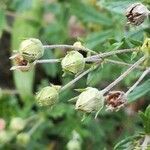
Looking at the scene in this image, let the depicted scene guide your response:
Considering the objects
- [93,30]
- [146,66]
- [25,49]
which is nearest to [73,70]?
[25,49]

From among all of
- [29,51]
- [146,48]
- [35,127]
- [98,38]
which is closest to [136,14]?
[146,48]

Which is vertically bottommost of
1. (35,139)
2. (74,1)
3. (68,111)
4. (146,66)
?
(35,139)

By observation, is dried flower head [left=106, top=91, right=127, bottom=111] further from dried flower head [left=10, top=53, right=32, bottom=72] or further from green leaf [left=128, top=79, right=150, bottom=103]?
green leaf [left=128, top=79, right=150, bottom=103]

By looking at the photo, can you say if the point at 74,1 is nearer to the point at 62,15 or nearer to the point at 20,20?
the point at 62,15

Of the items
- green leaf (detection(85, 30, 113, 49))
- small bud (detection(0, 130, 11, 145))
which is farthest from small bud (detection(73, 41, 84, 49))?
small bud (detection(0, 130, 11, 145))

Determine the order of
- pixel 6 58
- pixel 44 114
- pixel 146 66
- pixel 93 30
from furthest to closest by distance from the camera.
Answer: pixel 6 58
pixel 93 30
pixel 44 114
pixel 146 66

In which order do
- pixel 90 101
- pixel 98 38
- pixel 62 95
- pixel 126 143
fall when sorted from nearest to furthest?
pixel 90 101
pixel 126 143
pixel 98 38
pixel 62 95

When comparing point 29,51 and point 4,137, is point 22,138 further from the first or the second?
point 29,51
